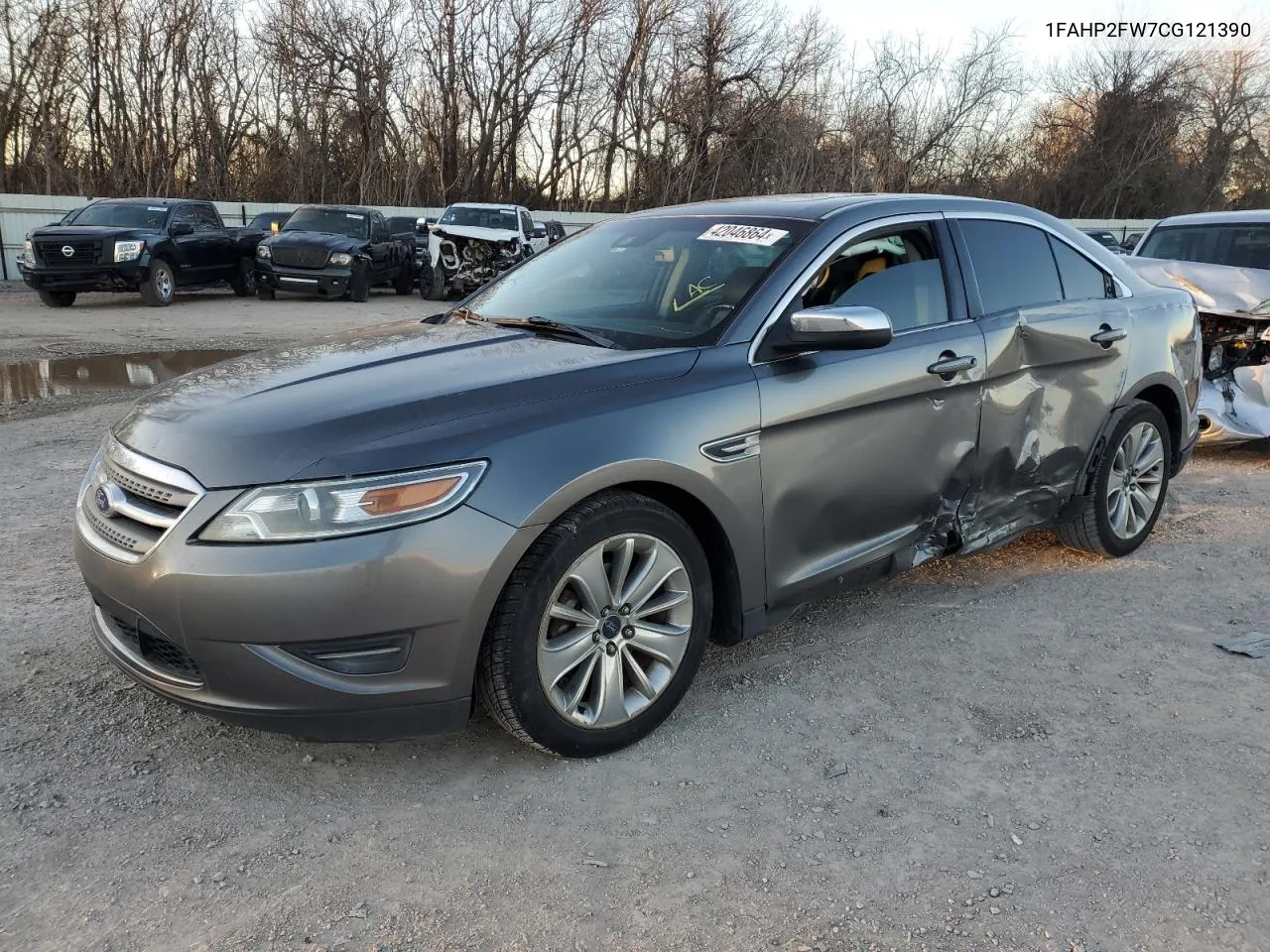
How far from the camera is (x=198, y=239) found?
16391 mm

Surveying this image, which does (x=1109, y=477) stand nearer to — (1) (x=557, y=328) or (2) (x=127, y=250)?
(1) (x=557, y=328)

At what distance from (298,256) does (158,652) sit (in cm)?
1556

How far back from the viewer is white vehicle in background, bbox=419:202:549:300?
17953 millimetres

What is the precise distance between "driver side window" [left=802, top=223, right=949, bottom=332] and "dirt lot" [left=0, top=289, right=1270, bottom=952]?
127 centimetres

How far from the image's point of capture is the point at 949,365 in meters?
3.58

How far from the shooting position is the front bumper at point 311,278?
1680cm

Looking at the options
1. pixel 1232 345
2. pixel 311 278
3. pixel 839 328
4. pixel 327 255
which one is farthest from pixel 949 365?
pixel 311 278

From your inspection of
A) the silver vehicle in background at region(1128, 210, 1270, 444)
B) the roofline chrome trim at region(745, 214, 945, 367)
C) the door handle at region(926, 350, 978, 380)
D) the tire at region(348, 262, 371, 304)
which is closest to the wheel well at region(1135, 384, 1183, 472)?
the door handle at region(926, 350, 978, 380)

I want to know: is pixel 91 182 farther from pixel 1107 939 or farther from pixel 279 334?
pixel 1107 939

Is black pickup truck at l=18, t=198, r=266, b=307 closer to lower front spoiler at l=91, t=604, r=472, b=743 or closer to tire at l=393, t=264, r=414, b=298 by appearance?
tire at l=393, t=264, r=414, b=298

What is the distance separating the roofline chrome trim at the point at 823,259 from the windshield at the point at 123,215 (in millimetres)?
14899

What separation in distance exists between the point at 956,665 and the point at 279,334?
11.2m

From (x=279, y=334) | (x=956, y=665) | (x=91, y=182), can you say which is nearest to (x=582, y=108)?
(x=91, y=182)

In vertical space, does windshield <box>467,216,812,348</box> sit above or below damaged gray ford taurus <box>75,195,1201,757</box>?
above
